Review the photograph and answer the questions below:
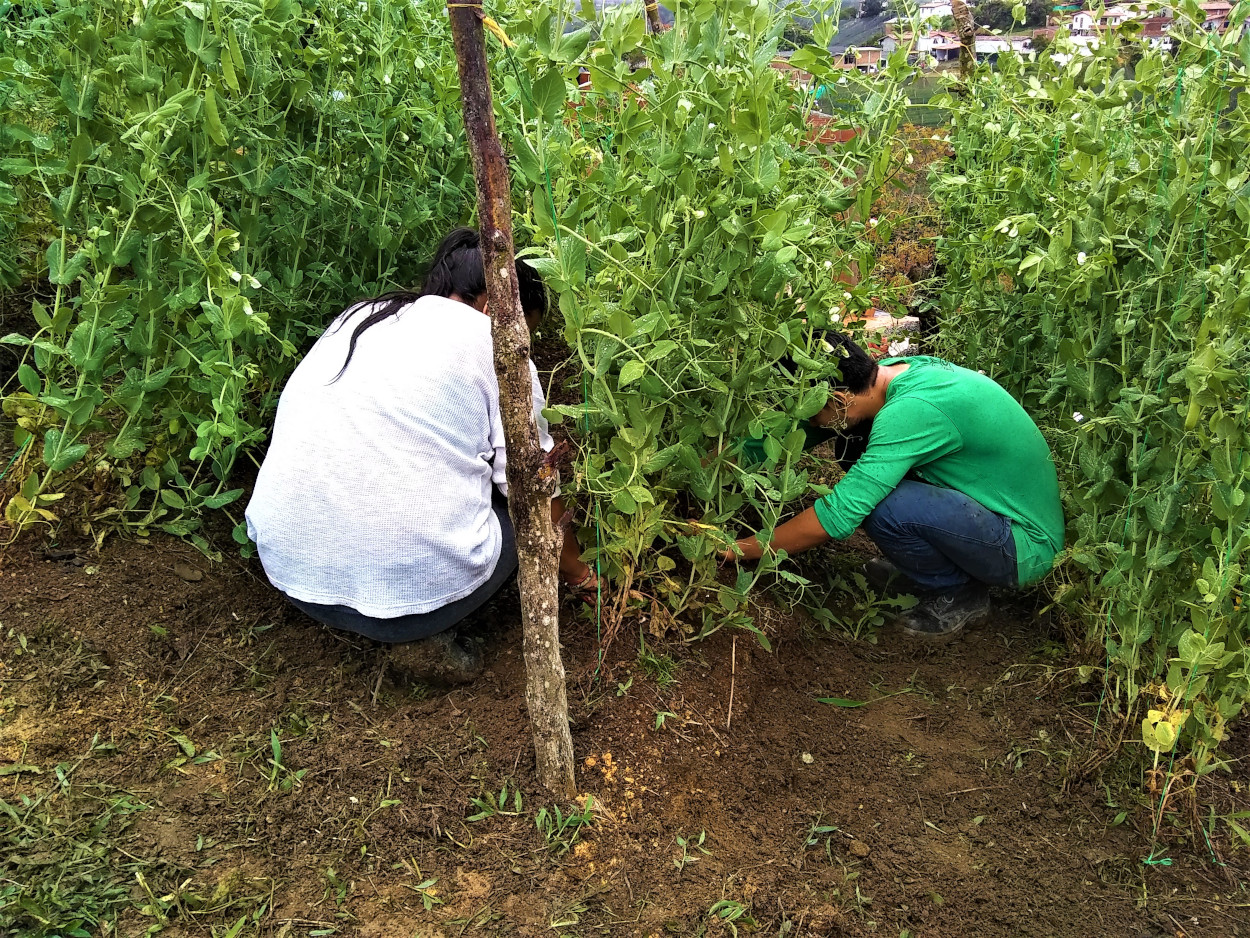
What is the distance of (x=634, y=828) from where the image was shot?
2045 millimetres

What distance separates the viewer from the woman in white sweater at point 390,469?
2.09 m

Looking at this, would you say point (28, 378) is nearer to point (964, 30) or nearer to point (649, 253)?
point (649, 253)

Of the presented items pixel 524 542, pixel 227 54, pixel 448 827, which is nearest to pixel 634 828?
pixel 448 827

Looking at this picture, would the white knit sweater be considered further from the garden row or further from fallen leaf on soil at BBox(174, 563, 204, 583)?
fallen leaf on soil at BBox(174, 563, 204, 583)

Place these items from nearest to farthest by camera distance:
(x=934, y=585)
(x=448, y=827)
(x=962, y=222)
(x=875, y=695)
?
(x=448, y=827) → (x=875, y=695) → (x=934, y=585) → (x=962, y=222)

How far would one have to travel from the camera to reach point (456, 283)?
2285 mm

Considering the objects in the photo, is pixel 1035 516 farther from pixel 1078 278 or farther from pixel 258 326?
pixel 258 326

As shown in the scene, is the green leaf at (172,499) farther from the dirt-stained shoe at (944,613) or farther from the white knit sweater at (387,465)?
the dirt-stained shoe at (944,613)

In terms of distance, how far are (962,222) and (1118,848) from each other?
7.37ft

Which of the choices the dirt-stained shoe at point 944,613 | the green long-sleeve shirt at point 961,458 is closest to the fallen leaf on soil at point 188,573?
the green long-sleeve shirt at point 961,458

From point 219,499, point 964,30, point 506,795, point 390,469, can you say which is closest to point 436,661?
point 506,795

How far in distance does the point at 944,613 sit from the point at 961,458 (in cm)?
50

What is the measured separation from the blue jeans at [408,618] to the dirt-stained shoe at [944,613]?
134 cm

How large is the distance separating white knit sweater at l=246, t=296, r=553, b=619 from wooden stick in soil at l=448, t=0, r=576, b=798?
1.14 ft
